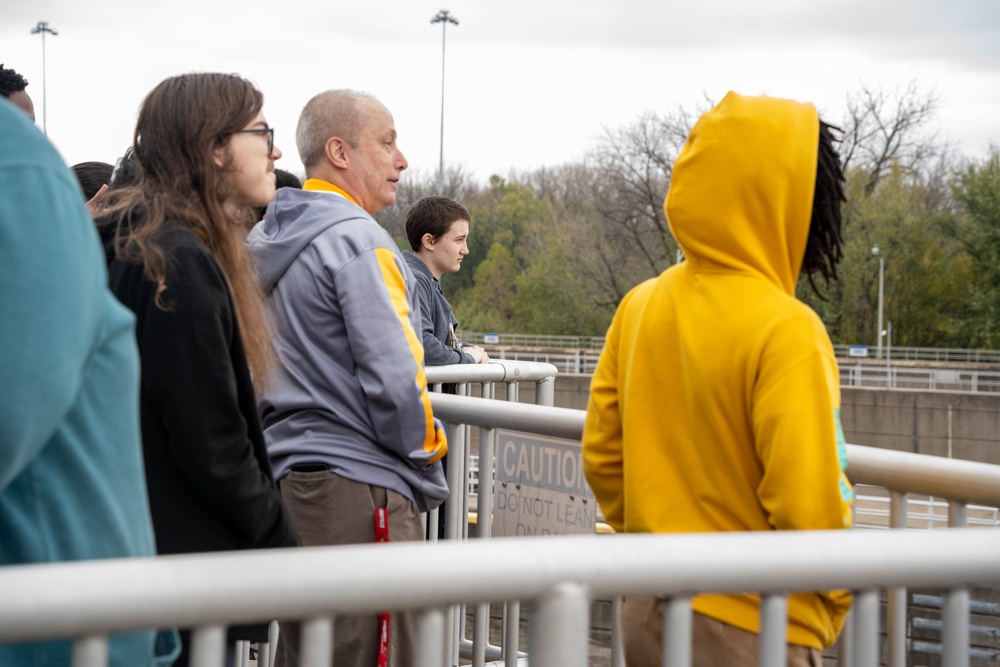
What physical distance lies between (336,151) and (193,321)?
1556 millimetres

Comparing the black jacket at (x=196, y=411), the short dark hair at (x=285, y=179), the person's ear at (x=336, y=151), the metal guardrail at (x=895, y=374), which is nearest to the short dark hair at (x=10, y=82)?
the person's ear at (x=336, y=151)

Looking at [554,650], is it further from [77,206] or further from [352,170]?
[352,170]

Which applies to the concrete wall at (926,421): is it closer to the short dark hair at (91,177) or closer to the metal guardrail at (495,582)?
the short dark hair at (91,177)

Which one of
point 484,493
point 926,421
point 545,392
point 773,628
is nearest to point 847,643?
point 773,628

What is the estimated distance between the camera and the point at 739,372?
2.03 metres

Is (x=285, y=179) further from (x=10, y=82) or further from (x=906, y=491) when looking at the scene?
(x=906, y=491)

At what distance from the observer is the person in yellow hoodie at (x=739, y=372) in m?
1.95

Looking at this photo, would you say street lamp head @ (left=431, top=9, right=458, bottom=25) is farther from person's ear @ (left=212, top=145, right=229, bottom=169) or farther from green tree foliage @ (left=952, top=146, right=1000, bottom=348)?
person's ear @ (left=212, top=145, right=229, bottom=169)

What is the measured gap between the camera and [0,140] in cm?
145

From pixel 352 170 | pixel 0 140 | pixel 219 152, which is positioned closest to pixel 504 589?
pixel 0 140

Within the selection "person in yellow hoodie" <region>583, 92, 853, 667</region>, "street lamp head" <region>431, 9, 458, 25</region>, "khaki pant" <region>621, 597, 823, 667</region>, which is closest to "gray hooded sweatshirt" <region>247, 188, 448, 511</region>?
"person in yellow hoodie" <region>583, 92, 853, 667</region>

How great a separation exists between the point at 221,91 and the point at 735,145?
3.45 feet

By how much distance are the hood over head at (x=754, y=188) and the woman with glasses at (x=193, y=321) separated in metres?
0.90

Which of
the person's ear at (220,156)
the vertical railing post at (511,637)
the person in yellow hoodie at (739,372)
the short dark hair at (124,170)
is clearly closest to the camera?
the person in yellow hoodie at (739,372)
